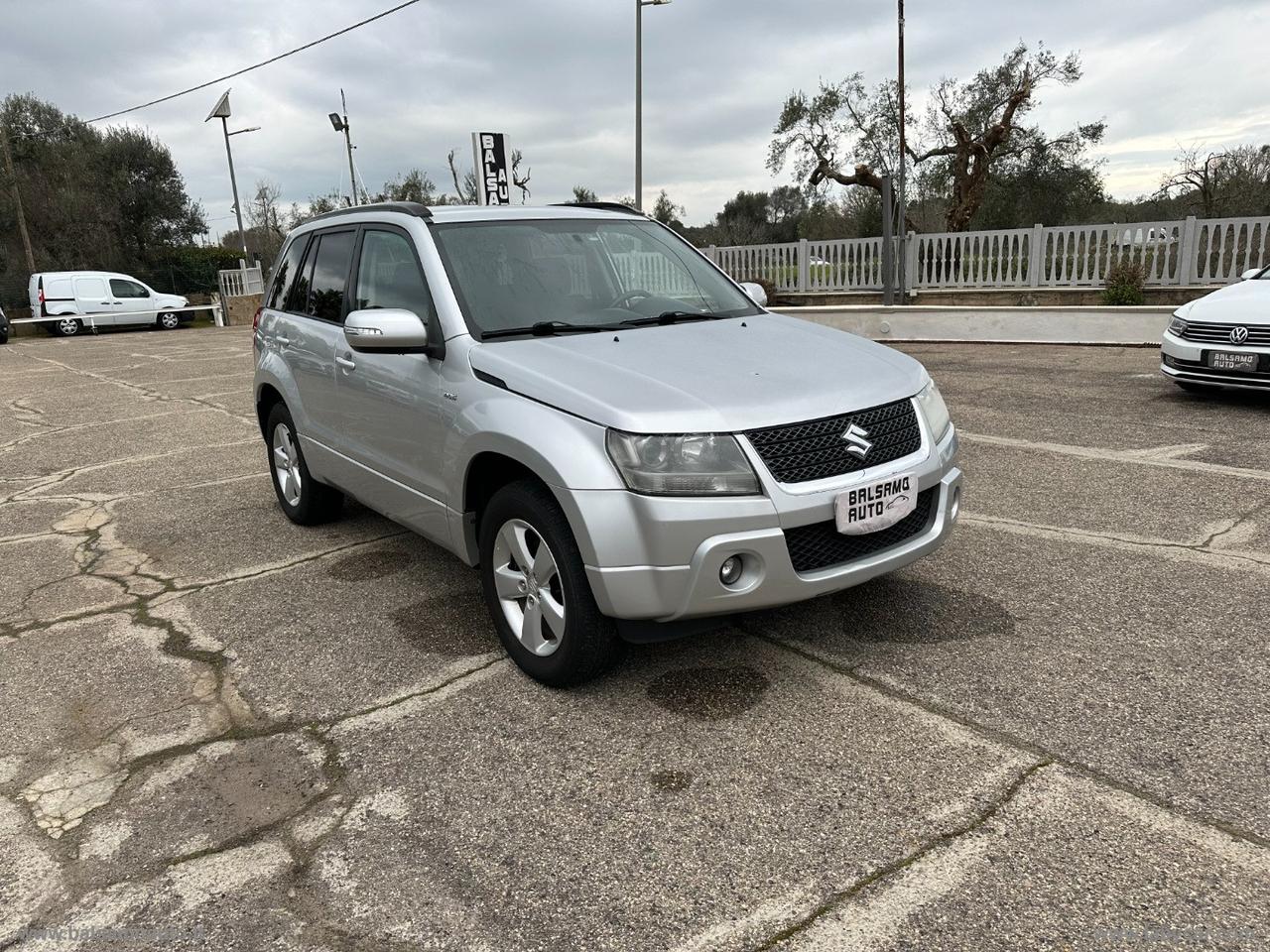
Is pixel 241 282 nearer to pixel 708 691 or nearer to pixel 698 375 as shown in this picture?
pixel 698 375

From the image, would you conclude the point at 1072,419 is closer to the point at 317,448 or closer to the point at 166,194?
the point at 317,448

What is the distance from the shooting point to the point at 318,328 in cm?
465

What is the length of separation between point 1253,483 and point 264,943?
231 inches

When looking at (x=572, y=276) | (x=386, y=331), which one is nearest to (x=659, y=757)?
(x=386, y=331)

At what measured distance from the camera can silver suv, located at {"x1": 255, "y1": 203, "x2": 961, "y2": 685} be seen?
9.18ft

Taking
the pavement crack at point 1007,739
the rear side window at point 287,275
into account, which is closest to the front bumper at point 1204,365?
the pavement crack at point 1007,739

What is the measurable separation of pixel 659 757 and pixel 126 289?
28.5m

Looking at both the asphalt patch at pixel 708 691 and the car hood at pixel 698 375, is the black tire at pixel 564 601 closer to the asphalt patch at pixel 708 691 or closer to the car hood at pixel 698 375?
the asphalt patch at pixel 708 691

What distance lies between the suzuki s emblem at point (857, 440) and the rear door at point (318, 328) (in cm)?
262

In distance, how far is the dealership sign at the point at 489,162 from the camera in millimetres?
15539

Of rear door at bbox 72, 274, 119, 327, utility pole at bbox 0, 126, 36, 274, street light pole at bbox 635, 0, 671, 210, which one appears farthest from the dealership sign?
utility pole at bbox 0, 126, 36, 274

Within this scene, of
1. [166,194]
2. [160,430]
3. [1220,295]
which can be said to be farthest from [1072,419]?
[166,194]

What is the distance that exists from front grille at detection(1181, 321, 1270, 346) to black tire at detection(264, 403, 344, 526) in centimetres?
723

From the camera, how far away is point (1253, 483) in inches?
214
